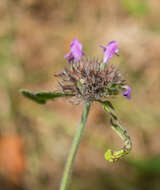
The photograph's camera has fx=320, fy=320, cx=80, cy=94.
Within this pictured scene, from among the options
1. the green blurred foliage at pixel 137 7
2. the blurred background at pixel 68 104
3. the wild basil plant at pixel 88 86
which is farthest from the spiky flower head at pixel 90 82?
the green blurred foliage at pixel 137 7

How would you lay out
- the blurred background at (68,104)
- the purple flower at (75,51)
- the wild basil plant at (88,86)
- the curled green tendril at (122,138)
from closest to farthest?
1. the curled green tendril at (122,138)
2. the wild basil plant at (88,86)
3. the purple flower at (75,51)
4. the blurred background at (68,104)

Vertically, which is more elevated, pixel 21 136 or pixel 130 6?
pixel 130 6

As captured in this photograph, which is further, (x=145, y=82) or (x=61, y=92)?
(x=145, y=82)

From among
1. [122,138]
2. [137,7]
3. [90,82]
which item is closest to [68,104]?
[137,7]

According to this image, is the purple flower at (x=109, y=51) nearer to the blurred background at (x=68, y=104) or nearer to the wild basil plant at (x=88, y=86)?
the wild basil plant at (x=88, y=86)

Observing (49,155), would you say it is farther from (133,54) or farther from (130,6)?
(130,6)

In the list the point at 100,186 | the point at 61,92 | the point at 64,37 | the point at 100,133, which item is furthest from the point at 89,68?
the point at 64,37
